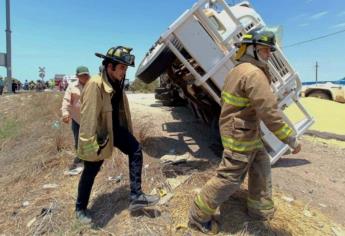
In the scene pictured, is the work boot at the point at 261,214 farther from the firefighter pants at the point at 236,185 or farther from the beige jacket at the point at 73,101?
the beige jacket at the point at 73,101

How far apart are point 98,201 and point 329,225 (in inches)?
98.2

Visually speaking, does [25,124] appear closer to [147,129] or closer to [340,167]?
[147,129]

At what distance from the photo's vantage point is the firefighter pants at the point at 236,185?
137 inches

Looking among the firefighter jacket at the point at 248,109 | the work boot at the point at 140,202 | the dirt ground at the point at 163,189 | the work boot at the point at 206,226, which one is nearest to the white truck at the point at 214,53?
the dirt ground at the point at 163,189

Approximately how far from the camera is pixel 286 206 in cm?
442

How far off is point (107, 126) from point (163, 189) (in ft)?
3.82

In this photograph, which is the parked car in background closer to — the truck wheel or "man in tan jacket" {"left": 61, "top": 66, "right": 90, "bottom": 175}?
the truck wheel

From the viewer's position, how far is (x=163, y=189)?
451cm

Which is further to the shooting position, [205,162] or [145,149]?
[145,149]

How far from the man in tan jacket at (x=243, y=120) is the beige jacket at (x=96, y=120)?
1026 millimetres

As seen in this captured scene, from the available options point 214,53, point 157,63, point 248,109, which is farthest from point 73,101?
point 248,109

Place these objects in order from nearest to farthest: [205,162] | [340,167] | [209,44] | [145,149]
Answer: [209,44] → [205,162] → [145,149] → [340,167]

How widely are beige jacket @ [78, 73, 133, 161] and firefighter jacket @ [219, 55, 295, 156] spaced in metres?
1.06

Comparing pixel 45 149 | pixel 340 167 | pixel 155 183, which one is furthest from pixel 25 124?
pixel 340 167
